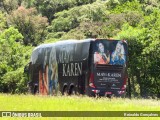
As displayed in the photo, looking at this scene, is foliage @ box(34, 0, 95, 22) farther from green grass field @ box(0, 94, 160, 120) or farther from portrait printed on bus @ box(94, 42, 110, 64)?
green grass field @ box(0, 94, 160, 120)

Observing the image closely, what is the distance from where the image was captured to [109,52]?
2653 cm

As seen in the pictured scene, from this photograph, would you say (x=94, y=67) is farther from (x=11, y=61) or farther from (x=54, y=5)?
(x=54, y=5)

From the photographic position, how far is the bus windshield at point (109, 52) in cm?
2630

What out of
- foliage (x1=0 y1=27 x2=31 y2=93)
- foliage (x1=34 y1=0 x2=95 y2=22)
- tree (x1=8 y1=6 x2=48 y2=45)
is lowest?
foliage (x1=0 y1=27 x2=31 y2=93)

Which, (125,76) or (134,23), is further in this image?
(134,23)

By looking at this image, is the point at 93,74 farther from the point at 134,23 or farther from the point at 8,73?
the point at 8,73

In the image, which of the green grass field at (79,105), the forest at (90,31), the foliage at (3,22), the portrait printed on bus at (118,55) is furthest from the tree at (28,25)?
the green grass field at (79,105)

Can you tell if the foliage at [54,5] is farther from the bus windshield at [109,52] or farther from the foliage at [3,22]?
the bus windshield at [109,52]

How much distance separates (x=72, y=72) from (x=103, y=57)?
268 centimetres

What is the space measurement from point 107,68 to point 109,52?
3.17 feet

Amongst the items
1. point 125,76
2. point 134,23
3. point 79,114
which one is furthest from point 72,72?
point 134,23

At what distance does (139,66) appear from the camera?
42.6m

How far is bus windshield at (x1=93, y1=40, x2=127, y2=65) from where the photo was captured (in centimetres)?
2630

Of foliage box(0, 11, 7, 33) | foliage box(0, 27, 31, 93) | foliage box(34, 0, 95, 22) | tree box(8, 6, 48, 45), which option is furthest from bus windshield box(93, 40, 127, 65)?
foliage box(34, 0, 95, 22)
